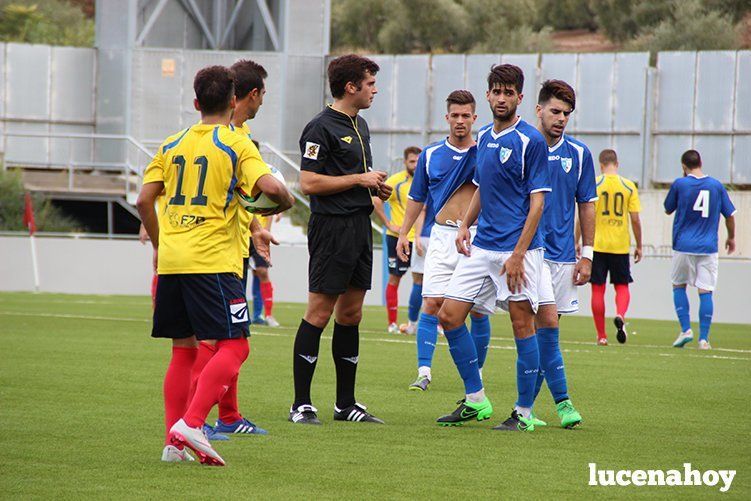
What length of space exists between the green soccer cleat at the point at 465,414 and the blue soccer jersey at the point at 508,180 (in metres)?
1.03

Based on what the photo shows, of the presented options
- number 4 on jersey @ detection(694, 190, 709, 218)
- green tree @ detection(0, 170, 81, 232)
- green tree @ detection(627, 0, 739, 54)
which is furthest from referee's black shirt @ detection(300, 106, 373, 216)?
green tree @ detection(627, 0, 739, 54)

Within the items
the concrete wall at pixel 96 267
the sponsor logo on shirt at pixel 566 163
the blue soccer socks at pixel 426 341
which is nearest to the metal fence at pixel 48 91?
the concrete wall at pixel 96 267

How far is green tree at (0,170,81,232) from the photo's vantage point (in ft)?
90.3

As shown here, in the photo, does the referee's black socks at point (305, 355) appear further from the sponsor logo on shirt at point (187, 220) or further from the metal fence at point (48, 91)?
the metal fence at point (48, 91)

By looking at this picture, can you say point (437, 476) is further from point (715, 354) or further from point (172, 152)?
point (715, 354)

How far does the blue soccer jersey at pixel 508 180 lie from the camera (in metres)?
7.56

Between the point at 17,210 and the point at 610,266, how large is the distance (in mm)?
16174

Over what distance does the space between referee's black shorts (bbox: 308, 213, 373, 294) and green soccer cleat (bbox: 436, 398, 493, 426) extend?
104 cm

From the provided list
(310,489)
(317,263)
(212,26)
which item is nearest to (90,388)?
(317,263)

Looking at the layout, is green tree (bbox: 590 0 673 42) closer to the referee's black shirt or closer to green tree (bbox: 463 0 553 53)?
green tree (bbox: 463 0 553 53)

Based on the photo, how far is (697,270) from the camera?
15641 mm

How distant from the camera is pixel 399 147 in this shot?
3441 cm

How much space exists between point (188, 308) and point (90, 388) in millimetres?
3289

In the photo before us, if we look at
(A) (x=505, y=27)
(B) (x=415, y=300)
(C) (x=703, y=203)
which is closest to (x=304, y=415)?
(B) (x=415, y=300)
